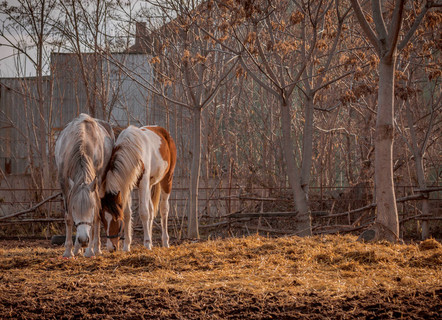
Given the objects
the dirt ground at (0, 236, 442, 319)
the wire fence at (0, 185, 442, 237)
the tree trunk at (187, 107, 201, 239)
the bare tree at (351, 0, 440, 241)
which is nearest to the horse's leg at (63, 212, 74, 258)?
the dirt ground at (0, 236, 442, 319)

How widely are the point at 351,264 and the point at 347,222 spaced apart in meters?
7.02

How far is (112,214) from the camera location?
680 centimetres

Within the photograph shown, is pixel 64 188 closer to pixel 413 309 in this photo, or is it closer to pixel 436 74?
pixel 413 309

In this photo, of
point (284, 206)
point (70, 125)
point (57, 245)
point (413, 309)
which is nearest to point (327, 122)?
point (284, 206)

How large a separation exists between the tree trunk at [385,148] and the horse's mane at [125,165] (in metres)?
3.30

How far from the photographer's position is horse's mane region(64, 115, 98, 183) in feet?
20.9

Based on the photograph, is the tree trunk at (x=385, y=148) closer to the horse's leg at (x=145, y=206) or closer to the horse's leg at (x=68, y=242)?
the horse's leg at (x=145, y=206)

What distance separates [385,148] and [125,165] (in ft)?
11.5

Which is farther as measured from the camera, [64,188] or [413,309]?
[64,188]

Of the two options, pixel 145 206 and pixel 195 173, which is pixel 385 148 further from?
pixel 195 173

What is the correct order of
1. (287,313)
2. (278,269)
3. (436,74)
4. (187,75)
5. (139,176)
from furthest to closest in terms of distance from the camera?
(187,75) < (436,74) < (139,176) < (278,269) < (287,313)

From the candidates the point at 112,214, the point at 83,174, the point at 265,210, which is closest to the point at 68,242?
the point at 112,214

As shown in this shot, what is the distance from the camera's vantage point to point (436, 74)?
8.62 m

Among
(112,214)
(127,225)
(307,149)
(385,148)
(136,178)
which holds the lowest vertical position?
(127,225)
